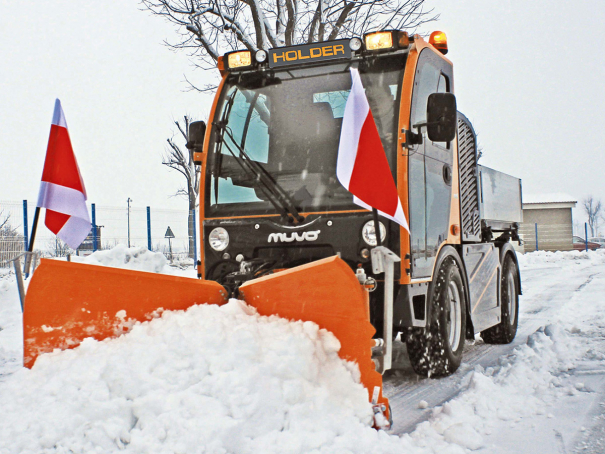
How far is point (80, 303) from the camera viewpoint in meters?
3.25

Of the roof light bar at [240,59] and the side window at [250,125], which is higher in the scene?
the roof light bar at [240,59]

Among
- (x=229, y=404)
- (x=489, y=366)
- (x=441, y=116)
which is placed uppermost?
(x=441, y=116)

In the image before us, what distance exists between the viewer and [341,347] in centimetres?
322

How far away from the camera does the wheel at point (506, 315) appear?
6.36 meters

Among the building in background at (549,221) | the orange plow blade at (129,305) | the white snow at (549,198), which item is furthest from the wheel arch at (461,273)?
the white snow at (549,198)

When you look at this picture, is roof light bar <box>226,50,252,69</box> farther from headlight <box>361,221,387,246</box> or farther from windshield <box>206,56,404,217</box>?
headlight <box>361,221,387,246</box>

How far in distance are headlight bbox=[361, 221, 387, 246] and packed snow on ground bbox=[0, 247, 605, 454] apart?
1076 millimetres

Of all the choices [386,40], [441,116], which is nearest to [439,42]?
[386,40]

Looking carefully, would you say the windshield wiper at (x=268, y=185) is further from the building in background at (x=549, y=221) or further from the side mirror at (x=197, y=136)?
the building in background at (x=549, y=221)

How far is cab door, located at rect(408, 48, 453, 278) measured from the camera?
425cm

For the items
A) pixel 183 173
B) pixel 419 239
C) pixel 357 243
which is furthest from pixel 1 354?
pixel 183 173

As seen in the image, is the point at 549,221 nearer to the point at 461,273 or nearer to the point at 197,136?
the point at 461,273

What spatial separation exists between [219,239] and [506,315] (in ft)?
11.2

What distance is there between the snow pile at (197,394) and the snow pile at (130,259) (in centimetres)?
792
